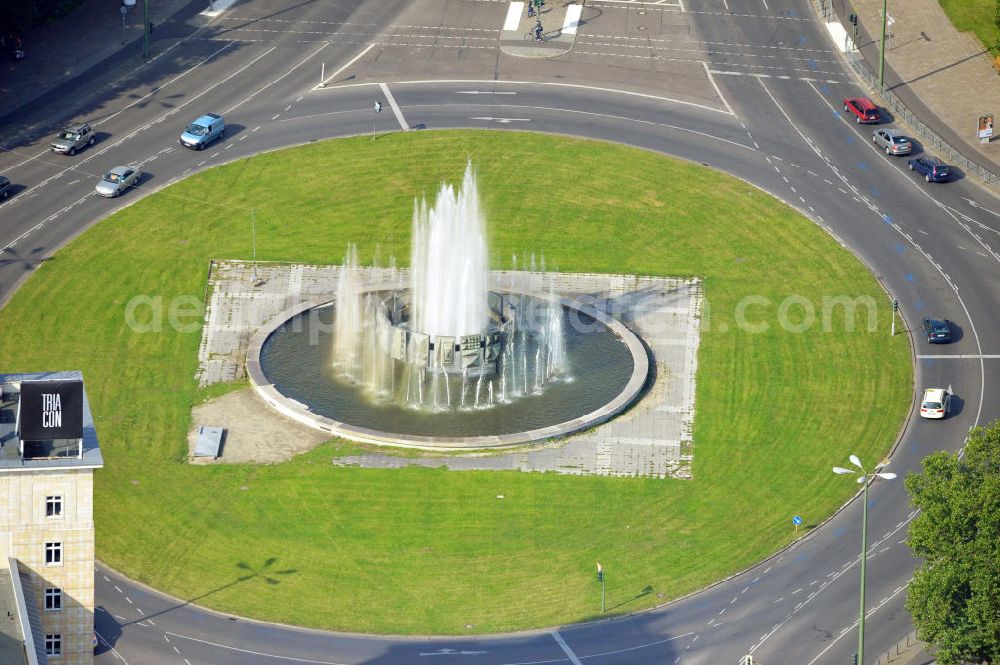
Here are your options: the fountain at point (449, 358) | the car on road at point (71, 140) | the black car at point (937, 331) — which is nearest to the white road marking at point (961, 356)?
the black car at point (937, 331)

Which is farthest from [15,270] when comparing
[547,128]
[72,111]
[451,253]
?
[547,128]

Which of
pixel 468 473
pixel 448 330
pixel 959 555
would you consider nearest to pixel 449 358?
pixel 448 330

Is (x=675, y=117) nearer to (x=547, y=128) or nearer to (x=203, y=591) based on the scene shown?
(x=547, y=128)

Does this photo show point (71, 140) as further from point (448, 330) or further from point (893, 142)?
point (893, 142)

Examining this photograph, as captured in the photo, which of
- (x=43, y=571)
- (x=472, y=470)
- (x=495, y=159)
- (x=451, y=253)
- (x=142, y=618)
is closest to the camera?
(x=43, y=571)

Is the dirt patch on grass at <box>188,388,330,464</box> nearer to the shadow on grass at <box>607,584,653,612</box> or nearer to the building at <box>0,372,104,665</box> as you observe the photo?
the shadow on grass at <box>607,584,653,612</box>
